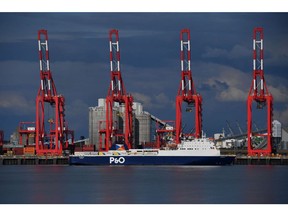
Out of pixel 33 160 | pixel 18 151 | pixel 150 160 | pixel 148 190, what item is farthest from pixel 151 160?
pixel 148 190

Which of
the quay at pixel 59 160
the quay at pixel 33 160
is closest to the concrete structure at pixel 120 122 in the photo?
the quay at pixel 33 160

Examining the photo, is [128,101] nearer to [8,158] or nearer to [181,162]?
[181,162]

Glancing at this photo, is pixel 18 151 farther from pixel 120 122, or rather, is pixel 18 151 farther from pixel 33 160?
pixel 120 122

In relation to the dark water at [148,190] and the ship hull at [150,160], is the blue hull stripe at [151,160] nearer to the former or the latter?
the ship hull at [150,160]

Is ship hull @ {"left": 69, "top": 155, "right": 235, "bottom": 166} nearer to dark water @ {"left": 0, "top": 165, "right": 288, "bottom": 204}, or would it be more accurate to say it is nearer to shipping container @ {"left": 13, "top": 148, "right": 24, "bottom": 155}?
dark water @ {"left": 0, "top": 165, "right": 288, "bottom": 204}

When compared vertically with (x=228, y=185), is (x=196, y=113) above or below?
above

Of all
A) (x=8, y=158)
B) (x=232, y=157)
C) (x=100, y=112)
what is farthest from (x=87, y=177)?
(x=100, y=112)

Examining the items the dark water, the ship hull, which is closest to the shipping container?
the ship hull
